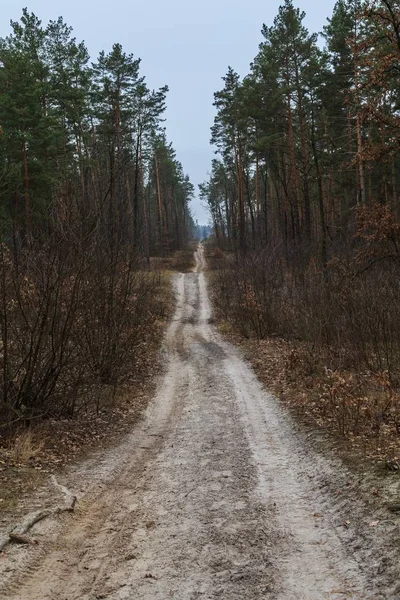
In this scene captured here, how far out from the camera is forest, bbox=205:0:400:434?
10.6 metres

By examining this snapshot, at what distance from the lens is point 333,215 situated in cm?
3559

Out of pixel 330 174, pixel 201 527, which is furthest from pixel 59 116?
pixel 201 527

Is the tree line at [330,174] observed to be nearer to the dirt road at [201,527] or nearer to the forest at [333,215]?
the forest at [333,215]

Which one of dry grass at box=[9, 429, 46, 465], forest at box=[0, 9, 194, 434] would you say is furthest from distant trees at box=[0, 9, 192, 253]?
dry grass at box=[9, 429, 46, 465]

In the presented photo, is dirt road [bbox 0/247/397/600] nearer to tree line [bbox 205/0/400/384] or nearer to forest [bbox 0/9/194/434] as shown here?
forest [bbox 0/9/194/434]

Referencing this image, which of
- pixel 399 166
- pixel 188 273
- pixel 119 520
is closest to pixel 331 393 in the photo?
pixel 119 520

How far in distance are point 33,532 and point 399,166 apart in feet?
95.1

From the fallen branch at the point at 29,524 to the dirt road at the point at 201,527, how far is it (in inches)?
4.2

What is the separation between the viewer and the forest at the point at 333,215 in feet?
34.8

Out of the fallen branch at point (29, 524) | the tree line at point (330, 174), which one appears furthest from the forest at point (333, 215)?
the fallen branch at point (29, 524)

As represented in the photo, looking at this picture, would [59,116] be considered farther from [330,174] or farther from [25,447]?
[25,447]

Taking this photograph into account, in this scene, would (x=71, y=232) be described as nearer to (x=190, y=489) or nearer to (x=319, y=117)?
(x=190, y=489)

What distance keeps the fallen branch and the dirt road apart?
0.11 m

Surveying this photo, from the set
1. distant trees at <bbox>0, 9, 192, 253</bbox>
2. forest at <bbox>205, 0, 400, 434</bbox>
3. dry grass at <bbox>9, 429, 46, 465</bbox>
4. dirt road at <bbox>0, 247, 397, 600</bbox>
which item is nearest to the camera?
dirt road at <bbox>0, 247, 397, 600</bbox>
